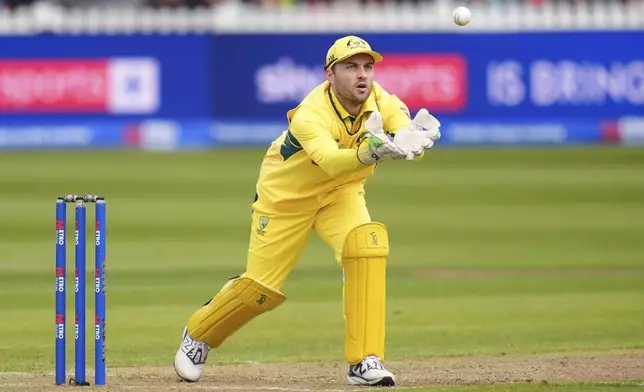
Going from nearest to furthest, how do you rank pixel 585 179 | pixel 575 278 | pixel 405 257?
pixel 575 278
pixel 405 257
pixel 585 179

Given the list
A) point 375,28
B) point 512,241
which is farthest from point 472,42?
point 512,241

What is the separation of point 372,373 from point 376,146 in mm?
1139

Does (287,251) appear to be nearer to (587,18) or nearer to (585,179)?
(585,179)

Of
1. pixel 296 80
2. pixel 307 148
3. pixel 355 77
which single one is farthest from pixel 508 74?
pixel 307 148

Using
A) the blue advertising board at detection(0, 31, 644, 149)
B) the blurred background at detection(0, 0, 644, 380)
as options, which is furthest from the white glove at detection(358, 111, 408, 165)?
the blue advertising board at detection(0, 31, 644, 149)

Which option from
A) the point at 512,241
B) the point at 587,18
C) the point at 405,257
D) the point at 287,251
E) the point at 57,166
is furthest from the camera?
the point at 587,18

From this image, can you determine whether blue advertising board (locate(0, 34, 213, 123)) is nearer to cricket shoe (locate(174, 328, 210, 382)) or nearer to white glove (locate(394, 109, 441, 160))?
cricket shoe (locate(174, 328, 210, 382))

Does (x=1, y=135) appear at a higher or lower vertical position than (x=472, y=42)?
lower

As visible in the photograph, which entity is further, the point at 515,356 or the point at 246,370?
the point at 515,356

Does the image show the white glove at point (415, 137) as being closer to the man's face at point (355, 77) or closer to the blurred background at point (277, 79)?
the man's face at point (355, 77)

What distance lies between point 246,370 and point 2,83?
1494cm

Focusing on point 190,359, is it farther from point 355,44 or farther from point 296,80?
point 296,80

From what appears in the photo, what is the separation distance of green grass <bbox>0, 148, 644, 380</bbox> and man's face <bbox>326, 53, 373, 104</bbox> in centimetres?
157

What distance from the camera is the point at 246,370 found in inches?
297
